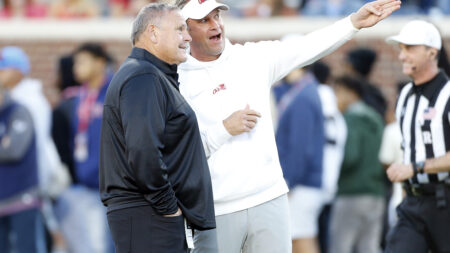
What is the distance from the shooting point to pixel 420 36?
22.2ft

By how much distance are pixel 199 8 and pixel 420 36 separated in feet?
6.41

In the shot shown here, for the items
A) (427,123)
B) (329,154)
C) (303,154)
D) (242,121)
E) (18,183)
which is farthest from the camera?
(329,154)

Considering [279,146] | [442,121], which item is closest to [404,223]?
[442,121]

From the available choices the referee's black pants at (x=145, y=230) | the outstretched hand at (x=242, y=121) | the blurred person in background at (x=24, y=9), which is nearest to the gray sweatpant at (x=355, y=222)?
the outstretched hand at (x=242, y=121)

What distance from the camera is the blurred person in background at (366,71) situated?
10.9 m

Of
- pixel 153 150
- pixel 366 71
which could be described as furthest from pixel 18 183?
pixel 153 150

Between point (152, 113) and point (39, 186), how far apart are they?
5045mm

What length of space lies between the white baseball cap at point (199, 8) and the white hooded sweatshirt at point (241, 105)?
267mm

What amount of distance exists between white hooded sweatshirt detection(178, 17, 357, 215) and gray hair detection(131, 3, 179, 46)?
54 cm

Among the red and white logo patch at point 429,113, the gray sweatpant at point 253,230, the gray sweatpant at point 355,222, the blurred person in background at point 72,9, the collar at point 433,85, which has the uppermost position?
the blurred person in background at point 72,9

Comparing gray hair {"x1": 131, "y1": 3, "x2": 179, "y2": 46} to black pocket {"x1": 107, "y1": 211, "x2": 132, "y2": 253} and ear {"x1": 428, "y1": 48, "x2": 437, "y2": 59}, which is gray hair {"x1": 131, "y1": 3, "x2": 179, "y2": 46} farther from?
ear {"x1": 428, "y1": 48, "x2": 437, "y2": 59}

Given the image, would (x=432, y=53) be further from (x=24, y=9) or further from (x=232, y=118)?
(x=24, y=9)

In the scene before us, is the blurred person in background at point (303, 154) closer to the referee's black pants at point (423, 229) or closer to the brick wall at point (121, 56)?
the referee's black pants at point (423, 229)

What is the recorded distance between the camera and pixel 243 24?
14.5 m
